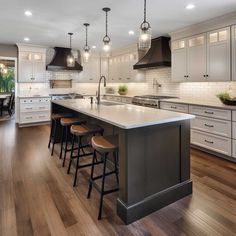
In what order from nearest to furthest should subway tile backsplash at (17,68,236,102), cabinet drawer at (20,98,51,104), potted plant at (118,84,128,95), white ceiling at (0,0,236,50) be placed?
white ceiling at (0,0,236,50)
subway tile backsplash at (17,68,236,102)
cabinet drawer at (20,98,51,104)
potted plant at (118,84,128,95)

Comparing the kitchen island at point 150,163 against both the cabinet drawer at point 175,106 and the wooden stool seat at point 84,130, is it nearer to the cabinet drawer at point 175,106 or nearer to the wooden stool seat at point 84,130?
the wooden stool seat at point 84,130

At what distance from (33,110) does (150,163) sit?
5.65m

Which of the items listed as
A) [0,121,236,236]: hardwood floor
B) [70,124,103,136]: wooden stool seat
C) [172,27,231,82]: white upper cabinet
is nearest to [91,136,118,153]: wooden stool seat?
[70,124,103,136]: wooden stool seat

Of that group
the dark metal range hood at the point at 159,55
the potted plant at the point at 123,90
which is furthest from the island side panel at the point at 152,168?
the potted plant at the point at 123,90

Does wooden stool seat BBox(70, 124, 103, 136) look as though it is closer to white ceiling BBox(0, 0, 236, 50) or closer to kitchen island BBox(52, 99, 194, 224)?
kitchen island BBox(52, 99, 194, 224)

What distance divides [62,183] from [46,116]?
4.66 meters

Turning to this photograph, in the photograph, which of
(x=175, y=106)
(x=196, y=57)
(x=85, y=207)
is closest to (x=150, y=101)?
(x=175, y=106)

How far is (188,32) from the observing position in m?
4.67

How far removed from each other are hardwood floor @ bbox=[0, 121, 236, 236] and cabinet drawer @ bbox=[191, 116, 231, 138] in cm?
53

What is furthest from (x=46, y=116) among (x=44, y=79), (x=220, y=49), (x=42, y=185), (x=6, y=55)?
(x=220, y=49)

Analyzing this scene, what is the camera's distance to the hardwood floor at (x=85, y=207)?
6.36 feet

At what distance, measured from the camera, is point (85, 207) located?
2.29 m

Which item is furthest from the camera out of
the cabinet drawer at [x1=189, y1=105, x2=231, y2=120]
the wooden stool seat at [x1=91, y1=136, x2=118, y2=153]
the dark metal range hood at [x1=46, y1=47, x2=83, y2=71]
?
the dark metal range hood at [x1=46, y1=47, x2=83, y2=71]

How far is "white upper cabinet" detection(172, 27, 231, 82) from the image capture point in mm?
3922
